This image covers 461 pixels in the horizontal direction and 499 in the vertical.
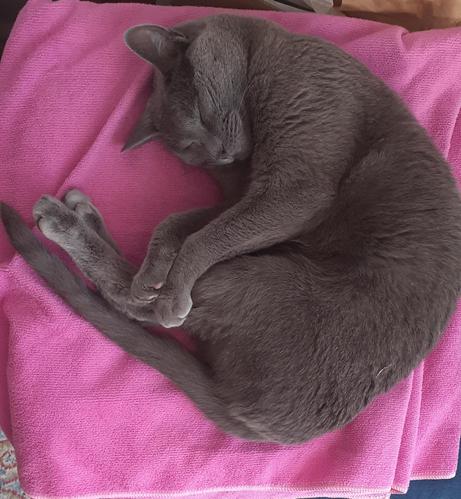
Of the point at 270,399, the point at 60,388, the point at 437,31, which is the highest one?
the point at 437,31

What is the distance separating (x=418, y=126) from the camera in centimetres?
129

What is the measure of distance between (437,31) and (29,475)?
4.57ft

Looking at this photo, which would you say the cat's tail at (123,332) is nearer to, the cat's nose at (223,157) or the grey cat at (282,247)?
the grey cat at (282,247)

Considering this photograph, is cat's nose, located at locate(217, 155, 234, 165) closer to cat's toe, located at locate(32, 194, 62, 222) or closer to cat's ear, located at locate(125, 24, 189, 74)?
cat's ear, located at locate(125, 24, 189, 74)

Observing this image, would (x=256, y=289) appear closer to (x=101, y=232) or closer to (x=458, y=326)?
(x=101, y=232)

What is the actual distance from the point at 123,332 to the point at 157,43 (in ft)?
2.00

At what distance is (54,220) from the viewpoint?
1305 millimetres

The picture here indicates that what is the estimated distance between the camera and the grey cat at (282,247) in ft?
3.76

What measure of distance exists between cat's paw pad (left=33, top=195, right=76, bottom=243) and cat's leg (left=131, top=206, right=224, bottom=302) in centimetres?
18

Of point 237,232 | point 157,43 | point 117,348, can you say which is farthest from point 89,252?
point 157,43

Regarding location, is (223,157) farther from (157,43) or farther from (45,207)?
(45,207)

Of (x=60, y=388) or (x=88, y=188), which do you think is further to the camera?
(x=88, y=188)

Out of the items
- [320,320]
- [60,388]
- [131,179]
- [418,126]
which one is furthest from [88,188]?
[418,126]

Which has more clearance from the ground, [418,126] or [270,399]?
[418,126]
